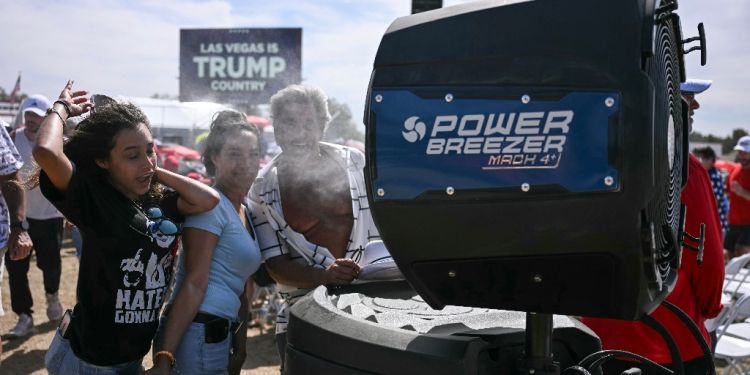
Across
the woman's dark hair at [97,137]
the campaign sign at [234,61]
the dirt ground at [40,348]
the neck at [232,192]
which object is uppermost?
the campaign sign at [234,61]

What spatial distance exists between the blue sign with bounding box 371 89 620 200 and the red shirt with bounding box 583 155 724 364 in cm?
137

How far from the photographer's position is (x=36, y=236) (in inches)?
210

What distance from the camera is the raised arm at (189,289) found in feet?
6.39

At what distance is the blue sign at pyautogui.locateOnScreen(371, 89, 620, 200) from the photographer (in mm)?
929

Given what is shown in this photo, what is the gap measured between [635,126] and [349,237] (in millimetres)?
1648

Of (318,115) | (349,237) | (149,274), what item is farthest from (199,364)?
(318,115)

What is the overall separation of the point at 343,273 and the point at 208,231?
1.63 ft

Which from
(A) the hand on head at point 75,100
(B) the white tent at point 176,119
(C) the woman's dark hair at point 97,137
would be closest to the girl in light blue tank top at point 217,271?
(C) the woman's dark hair at point 97,137

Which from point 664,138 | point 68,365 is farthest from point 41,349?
point 664,138

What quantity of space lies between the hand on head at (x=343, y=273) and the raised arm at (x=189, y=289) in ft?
1.39

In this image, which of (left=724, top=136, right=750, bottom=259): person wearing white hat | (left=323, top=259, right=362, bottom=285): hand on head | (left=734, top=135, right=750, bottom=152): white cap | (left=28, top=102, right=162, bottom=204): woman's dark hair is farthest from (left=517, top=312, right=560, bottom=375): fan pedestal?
(left=734, top=135, right=750, bottom=152): white cap

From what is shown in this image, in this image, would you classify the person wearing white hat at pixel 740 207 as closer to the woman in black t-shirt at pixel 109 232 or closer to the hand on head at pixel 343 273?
the hand on head at pixel 343 273

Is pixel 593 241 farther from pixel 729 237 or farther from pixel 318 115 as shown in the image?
pixel 729 237

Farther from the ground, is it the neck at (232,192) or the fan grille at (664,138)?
the fan grille at (664,138)
